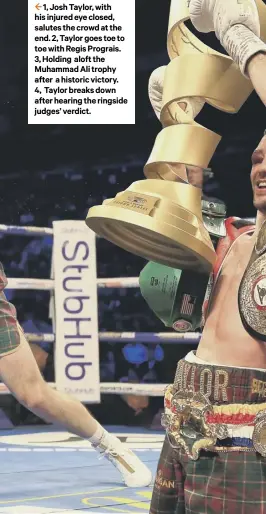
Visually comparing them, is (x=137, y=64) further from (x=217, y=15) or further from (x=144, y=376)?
(x=217, y=15)

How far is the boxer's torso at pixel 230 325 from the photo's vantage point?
Result: 5.19 ft

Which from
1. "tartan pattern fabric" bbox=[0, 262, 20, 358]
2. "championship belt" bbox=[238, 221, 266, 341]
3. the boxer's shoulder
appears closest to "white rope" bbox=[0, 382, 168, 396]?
"tartan pattern fabric" bbox=[0, 262, 20, 358]

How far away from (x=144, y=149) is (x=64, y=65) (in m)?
1.44

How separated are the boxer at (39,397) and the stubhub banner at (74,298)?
166cm

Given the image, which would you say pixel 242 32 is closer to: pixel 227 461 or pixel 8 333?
pixel 227 461

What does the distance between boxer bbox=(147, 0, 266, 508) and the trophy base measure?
10 cm

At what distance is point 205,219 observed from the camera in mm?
1716

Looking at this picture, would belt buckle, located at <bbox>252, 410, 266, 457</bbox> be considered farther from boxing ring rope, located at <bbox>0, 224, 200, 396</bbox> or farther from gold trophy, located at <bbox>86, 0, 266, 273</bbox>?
boxing ring rope, located at <bbox>0, 224, 200, 396</bbox>

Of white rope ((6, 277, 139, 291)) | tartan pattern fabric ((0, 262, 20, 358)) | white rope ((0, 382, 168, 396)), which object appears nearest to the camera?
tartan pattern fabric ((0, 262, 20, 358))

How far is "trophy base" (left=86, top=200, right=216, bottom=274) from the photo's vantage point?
4.89 feet

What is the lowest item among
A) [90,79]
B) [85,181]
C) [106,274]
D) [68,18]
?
[106,274]

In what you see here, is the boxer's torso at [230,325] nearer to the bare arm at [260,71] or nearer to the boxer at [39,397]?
the bare arm at [260,71]

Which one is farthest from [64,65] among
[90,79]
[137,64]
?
[137,64]

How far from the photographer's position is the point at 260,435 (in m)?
1.52
